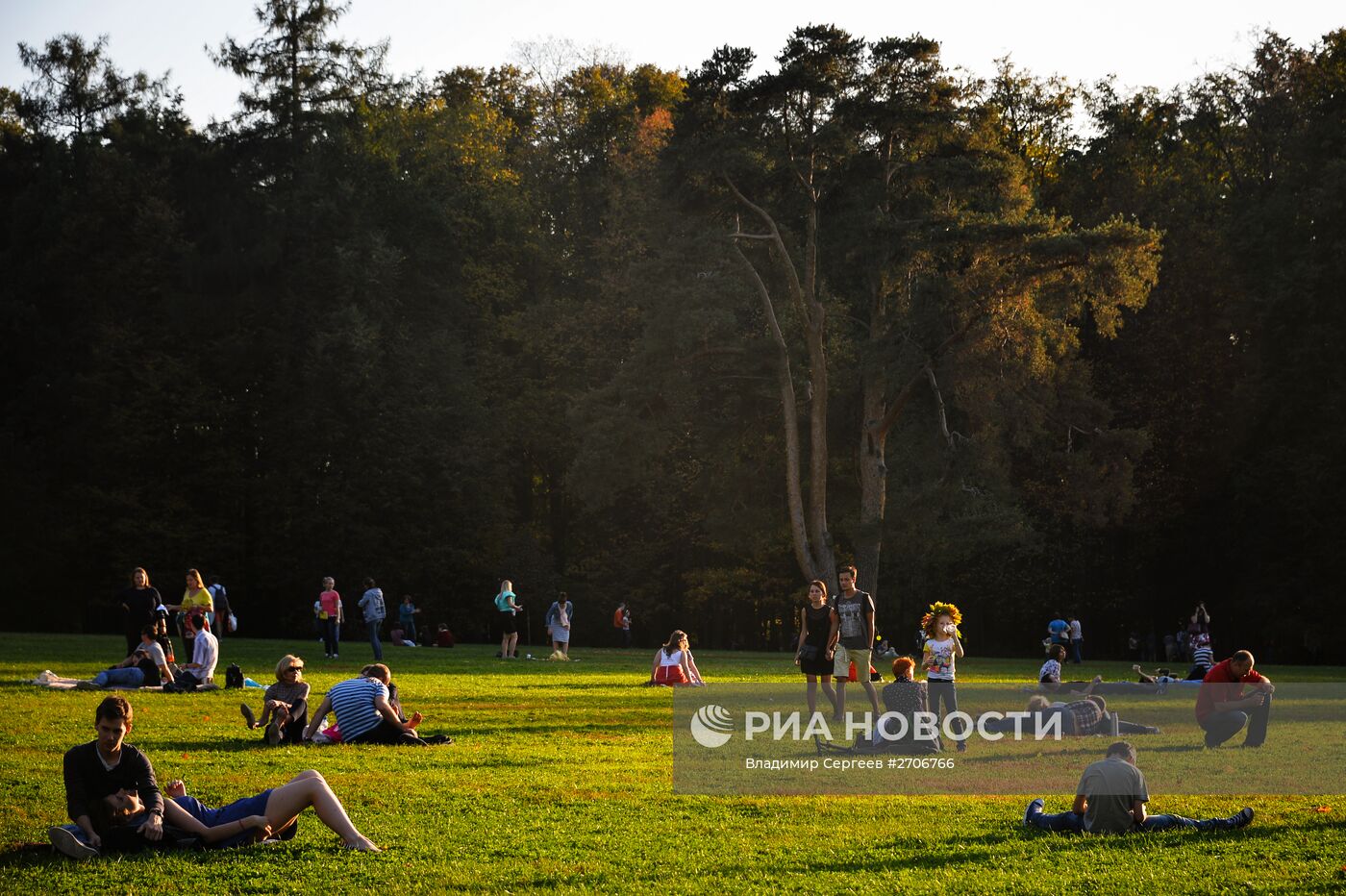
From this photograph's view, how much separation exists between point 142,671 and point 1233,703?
13.7 metres

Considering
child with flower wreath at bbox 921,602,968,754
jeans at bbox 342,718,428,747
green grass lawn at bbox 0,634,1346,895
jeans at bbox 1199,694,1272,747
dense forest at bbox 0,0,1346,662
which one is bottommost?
green grass lawn at bbox 0,634,1346,895

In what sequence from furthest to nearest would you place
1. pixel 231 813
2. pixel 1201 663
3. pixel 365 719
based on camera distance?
pixel 1201 663
pixel 365 719
pixel 231 813

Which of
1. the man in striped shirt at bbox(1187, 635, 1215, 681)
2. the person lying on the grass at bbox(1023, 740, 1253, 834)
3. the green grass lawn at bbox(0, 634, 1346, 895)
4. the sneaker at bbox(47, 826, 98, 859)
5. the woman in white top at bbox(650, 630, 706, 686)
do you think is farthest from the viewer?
the woman in white top at bbox(650, 630, 706, 686)

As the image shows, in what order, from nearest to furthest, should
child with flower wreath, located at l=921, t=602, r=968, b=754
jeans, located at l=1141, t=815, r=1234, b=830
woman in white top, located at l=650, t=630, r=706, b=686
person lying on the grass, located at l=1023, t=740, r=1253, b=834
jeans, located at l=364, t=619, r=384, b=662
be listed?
person lying on the grass, located at l=1023, t=740, r=1253, b=834, jeans, located at l=1141, t=815, r=1234, b=830, child with flower wreath, located at l=921, t=602, r=968, b=754, woman in white top, located at l=650, t=630, r=706, b=686, jeans, located at l=364, t=619, r=384, b=662

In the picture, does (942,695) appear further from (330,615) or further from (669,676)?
(330,615)

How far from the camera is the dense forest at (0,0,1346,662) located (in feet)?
143

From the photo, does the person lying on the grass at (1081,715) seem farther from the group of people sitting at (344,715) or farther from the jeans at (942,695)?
the group of people sitting at (344,715)

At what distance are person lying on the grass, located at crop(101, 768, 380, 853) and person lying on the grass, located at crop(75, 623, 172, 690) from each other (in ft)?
38.7

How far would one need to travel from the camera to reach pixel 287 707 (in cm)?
1527

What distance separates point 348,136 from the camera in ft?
176

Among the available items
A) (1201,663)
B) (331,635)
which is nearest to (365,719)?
(1201,663)

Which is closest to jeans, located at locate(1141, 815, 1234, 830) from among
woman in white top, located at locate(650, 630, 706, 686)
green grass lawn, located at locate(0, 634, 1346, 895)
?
green grass lawn, located at locate(0, 634, 1346, 895)

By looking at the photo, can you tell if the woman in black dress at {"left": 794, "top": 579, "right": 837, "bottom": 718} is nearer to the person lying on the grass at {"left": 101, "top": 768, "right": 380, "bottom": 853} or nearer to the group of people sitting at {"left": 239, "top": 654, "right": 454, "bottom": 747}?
the group of people sitting at {"left": 239, "top": 654, "right": 454, "bottom": 747}

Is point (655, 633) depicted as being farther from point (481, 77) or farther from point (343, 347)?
point (481, 77)
